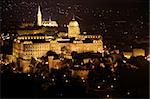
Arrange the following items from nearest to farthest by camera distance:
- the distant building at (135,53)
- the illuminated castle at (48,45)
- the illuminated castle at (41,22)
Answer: the distant building at (135,53)
the illuminated castle at (48,45)
the illuminated castle at (41,22)

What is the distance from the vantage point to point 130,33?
52.0 ft

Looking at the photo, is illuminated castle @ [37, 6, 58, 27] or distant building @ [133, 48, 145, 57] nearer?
distant building @ [133, 48, 145, 57]

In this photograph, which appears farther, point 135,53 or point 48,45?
point 48,45

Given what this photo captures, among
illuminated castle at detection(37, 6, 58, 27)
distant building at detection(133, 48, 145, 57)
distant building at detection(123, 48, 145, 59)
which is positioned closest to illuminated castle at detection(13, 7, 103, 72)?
distant building at detection(123, 48, 145, 59)

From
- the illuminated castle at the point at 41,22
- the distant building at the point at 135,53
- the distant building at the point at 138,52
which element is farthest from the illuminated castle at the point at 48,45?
the illuminated castle at the point at 41,22

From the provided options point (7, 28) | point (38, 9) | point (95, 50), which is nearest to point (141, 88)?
point (95, 50)

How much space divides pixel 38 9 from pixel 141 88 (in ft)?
36.9

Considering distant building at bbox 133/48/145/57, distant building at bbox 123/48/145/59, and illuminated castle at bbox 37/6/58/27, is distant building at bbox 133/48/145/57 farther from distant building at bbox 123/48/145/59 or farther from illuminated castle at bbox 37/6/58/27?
illuminated castle at bbox 37/6/58/27

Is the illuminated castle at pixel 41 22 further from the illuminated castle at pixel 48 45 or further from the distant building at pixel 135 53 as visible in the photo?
the distant building at pixel 135 53

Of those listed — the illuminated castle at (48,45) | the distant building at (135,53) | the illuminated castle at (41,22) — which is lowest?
the distant building at (135,53)

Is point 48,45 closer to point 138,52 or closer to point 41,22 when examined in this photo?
point 138,52

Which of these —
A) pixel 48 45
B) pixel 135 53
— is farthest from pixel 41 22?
pixel 135 53

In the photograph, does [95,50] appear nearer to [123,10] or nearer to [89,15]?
[123,10]

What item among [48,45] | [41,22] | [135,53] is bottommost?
[135,53]
